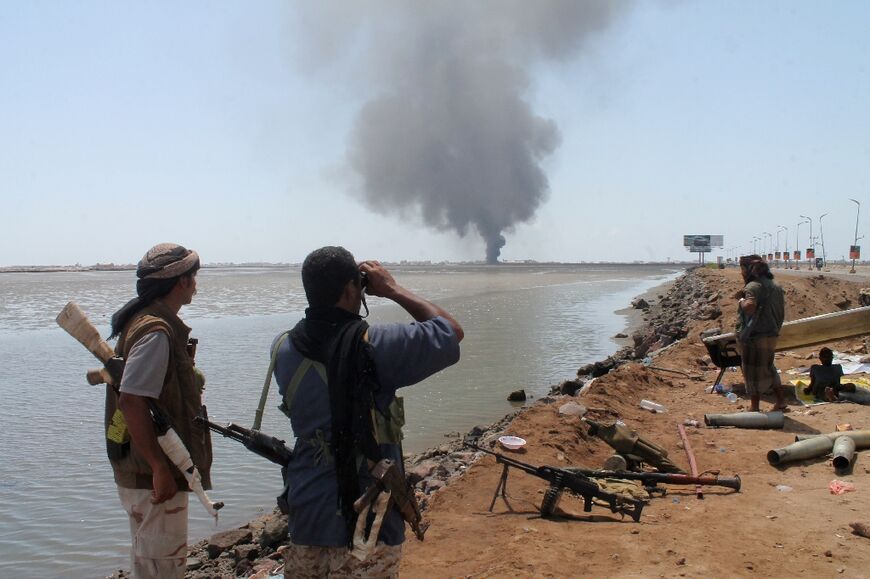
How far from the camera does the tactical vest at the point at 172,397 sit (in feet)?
9.94

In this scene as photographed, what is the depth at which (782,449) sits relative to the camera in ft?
21.7

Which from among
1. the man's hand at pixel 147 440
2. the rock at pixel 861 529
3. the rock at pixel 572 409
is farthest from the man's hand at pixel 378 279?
the rock at pixel 572 409

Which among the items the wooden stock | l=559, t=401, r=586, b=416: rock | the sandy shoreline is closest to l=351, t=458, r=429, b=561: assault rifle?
the wooden stock

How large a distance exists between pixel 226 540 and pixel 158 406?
3.42m

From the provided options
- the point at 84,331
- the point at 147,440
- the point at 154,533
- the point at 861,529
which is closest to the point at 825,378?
the point at 861,529

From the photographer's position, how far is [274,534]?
226 inches

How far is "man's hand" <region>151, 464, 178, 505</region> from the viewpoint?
9.63 feet

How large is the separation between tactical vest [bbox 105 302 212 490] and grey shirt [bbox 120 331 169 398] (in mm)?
49

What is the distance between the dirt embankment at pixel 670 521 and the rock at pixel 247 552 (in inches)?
56.0

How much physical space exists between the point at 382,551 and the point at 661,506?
390 cm

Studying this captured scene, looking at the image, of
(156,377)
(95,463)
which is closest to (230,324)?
(95,463)

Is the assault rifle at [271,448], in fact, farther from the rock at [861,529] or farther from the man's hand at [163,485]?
the rock at [861,529]

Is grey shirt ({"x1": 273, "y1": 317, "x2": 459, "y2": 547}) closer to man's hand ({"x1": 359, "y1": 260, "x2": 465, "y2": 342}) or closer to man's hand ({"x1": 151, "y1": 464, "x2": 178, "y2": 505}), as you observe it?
man's hand ({"x1": 359, "y1": 260, "x2": 465, "y2": 342})

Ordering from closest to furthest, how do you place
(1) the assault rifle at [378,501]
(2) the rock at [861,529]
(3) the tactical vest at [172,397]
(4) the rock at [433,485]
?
1. (1) the assault rifle at [378,501]
2. (3) the tactical vest at [172,397]
3. (2) the rock at [861,529]
4. (4) the rock at [433,485]
